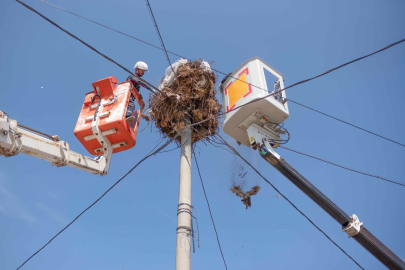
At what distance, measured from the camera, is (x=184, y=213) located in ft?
18.3

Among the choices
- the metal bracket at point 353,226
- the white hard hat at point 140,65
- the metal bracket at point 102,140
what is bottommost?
the metal bracket at point 353,226

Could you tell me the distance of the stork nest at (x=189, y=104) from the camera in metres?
7.54

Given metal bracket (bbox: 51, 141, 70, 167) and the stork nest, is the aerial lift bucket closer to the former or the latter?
metal bracket (bbox: 51, 141, 70, 167)

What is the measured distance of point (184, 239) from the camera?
210 inches

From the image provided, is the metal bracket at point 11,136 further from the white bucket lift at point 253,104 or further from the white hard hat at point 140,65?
the white hard hat at point 140,65

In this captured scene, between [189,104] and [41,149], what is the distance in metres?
3.78

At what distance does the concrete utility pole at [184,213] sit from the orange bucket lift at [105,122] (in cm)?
102

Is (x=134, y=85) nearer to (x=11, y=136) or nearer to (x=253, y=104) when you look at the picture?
(x=253, y=104)

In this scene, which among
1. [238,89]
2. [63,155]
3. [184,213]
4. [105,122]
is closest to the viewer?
[63,155]

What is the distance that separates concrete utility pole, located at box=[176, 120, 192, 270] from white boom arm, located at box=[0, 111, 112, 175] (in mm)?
1361

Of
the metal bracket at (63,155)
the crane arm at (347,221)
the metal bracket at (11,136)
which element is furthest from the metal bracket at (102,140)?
the crane arm at (347,221)

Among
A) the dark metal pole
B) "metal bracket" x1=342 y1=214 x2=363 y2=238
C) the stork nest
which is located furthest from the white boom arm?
"metal bracket" x1=342 y1=214 x2=363 y2=238

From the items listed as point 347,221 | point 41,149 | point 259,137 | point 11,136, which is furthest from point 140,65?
point 347,221

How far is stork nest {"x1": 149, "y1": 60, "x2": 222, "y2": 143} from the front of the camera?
754 centimetres
